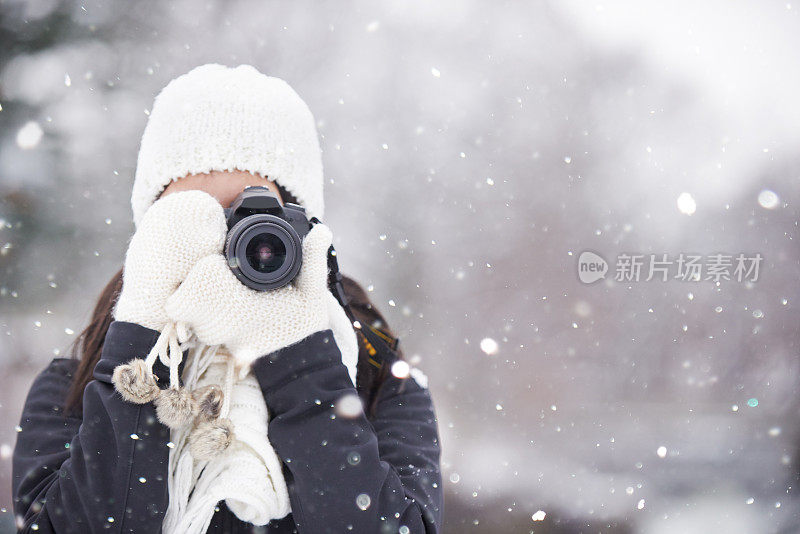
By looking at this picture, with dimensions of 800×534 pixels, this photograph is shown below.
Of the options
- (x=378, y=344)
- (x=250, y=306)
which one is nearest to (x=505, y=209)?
(x=378, y=344)

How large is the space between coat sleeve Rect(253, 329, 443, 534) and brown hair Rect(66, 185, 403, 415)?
0.19 metres

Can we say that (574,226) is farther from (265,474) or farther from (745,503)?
(265,474)

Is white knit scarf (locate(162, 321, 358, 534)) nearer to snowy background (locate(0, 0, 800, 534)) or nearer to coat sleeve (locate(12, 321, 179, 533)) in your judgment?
coat sleeve (locate(12, 321, 179, 533))

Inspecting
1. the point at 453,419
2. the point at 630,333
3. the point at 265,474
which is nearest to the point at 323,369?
the point at 265,474

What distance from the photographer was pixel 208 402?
0.62 meters

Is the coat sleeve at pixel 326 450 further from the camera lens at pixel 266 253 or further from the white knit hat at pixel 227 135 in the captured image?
the white knit hat at pixel 227 135

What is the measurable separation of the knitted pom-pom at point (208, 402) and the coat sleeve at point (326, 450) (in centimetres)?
5

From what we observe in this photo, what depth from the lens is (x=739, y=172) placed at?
2.47m

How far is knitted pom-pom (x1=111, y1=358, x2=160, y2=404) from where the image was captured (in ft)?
1.87

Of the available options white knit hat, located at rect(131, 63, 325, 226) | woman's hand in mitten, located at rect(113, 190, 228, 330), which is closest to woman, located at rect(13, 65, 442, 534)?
woman's hand in mitten, located at rect(113, 190, 228, 330)

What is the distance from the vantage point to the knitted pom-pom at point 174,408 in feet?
1.93

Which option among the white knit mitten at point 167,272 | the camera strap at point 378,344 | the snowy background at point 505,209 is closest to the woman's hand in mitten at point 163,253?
the white knit mitten at point 167,272

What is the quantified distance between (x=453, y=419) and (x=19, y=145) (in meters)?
1.92

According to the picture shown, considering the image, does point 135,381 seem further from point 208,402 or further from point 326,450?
point 326,450
